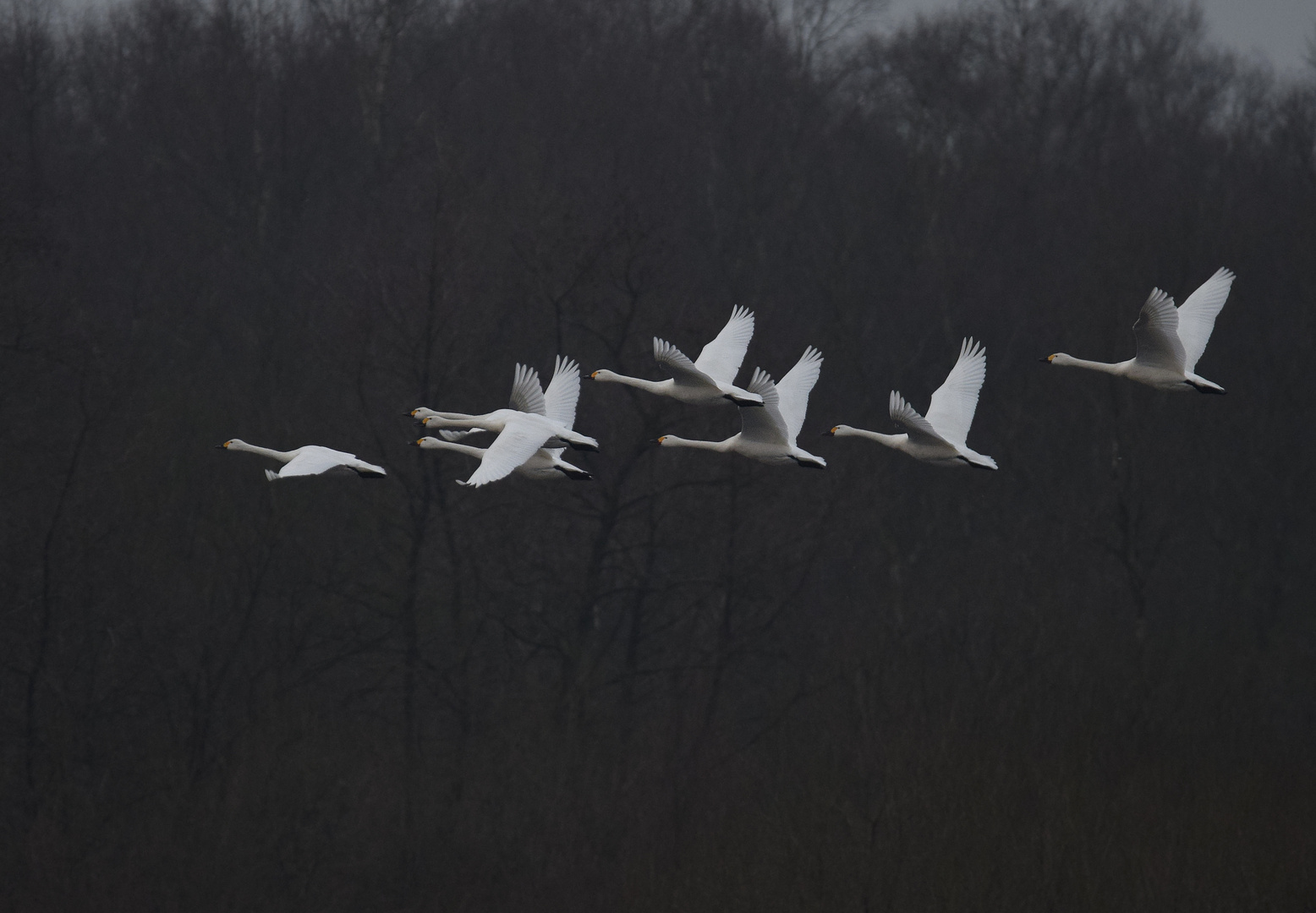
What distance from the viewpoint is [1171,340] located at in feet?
66.8

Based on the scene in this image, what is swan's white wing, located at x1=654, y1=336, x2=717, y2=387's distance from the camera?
20.3 m

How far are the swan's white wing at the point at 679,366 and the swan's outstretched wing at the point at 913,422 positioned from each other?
80.1 inches

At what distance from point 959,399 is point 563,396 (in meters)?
4.55

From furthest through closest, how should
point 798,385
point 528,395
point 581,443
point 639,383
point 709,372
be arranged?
1. point 798,385
2. point 709,372
3. point 639,383
4. point 528,395
5. point 581,443

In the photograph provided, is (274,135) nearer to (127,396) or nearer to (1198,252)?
(127,396)

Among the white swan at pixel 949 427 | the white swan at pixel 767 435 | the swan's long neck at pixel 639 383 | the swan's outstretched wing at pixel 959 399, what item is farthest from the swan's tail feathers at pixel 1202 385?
the swan's long neck at pixel 639 383

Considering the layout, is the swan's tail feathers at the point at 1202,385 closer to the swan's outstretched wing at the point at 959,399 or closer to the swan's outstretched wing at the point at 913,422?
the swan's outstretched wing at the point at 959,399

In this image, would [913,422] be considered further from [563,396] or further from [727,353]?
[563,396]

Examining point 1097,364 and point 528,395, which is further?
point 528,395

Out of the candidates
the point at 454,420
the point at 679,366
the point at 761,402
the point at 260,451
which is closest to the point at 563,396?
the point at 454,420

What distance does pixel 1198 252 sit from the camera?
48.8m

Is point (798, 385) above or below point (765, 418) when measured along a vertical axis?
above

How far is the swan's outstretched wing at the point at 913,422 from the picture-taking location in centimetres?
1988

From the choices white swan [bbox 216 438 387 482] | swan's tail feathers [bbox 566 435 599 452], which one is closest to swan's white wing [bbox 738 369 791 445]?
swan's tail feathers [bbox 566 435 599 452]
